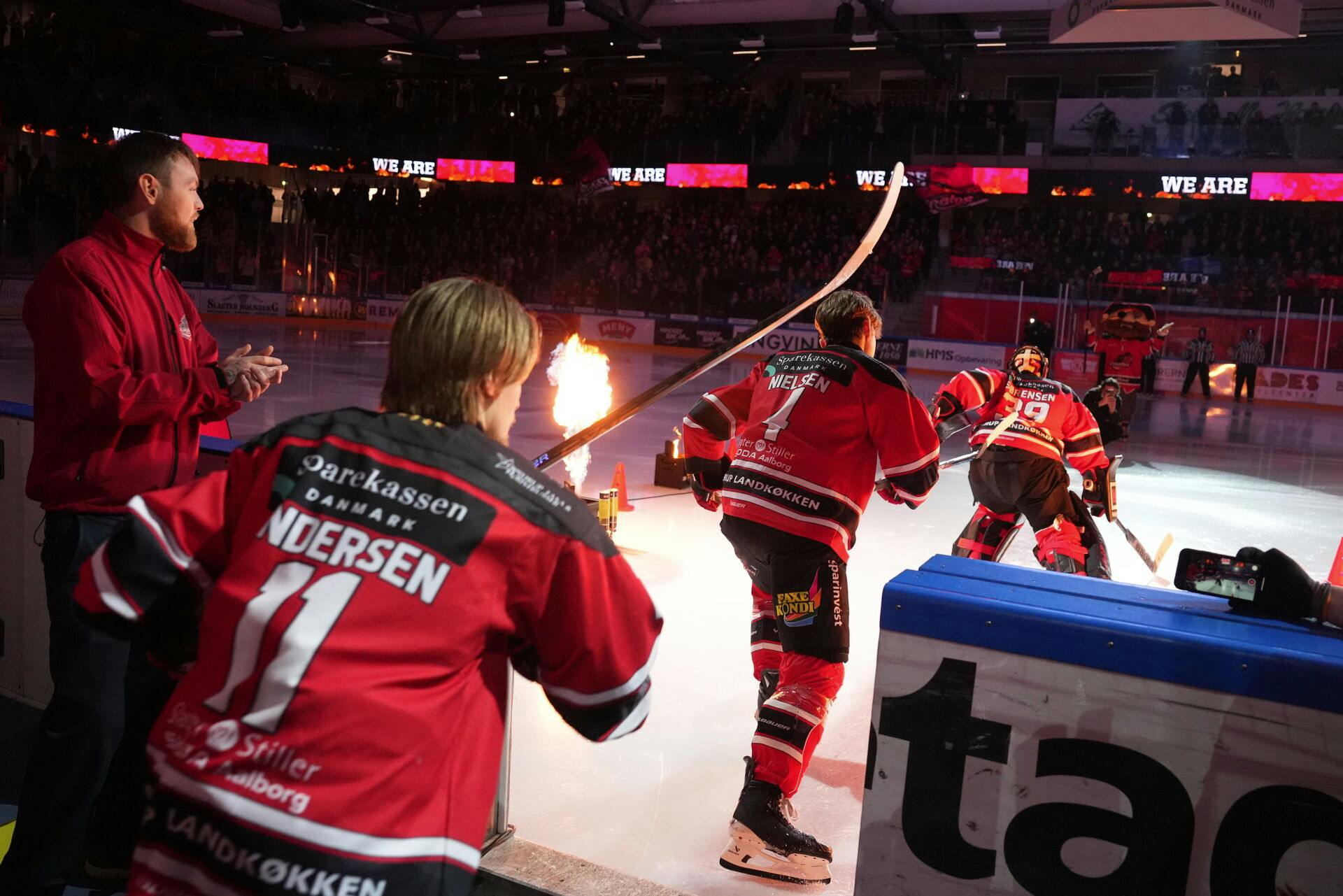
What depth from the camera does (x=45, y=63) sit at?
24.4m

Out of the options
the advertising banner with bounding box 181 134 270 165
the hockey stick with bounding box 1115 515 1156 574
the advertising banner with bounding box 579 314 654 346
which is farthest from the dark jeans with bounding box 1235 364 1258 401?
the advertising banner with bounding box 181 134 270 165

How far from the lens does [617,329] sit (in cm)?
2567

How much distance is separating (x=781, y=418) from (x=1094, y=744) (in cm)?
179

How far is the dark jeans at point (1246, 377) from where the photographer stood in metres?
19.8

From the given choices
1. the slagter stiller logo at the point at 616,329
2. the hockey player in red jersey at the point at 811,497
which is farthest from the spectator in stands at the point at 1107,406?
the slagter stiller logo at the point at 616,329

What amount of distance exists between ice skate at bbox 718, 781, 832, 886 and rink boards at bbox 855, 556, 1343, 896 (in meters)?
1.19

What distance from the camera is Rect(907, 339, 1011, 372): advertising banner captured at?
21078 millimetres

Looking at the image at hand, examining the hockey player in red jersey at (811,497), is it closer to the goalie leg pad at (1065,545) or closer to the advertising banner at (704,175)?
the goalie leg pad at (1065,545)

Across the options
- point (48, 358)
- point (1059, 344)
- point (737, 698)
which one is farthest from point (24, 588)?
point (1059, 344)

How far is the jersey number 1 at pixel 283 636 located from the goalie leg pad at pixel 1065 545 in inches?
203

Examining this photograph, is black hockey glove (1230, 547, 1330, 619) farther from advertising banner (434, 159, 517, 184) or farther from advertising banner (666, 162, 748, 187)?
advertising banner (434, 159, 517, 184)

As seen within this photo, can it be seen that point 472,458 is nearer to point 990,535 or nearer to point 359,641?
point 359,641

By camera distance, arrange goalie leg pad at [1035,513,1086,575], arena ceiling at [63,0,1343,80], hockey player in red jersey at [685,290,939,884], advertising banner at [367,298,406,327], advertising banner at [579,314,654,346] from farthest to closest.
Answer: advertising banner at [367,298,406,327], advertising banner at [579,314,654,346], arena ceiling at [63,0,1343,80], goalie leg pad at [1035,513,1086,575], hockey player in red jersey at [685,290,939,884]

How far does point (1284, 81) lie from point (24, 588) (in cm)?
2835
